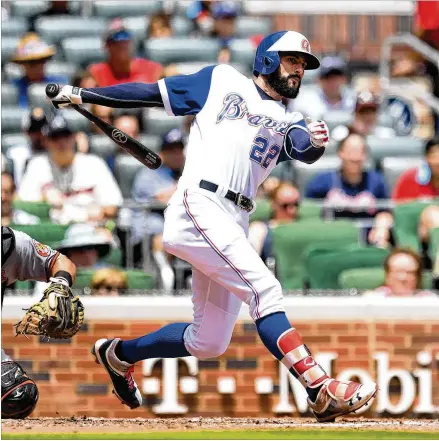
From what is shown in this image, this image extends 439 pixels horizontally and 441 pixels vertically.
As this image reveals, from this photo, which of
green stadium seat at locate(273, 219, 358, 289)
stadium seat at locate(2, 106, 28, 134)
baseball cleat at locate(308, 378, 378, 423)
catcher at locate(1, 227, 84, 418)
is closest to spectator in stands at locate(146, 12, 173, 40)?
stadium seat at locate(2, 106, 28, 134)

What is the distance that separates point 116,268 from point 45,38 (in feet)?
15.8

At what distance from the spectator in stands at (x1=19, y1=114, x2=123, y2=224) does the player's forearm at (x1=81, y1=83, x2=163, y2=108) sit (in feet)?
11.2

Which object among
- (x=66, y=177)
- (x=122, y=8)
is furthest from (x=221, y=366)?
(x=122, y=8)

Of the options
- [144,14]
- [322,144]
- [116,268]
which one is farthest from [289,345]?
[144,14]

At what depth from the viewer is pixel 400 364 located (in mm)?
8375

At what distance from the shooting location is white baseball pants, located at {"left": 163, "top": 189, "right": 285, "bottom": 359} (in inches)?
232

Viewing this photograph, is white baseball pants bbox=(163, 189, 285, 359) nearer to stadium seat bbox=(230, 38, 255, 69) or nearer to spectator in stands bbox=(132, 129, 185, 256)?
spectator in stands bbox=(132, 129, 185, 256)

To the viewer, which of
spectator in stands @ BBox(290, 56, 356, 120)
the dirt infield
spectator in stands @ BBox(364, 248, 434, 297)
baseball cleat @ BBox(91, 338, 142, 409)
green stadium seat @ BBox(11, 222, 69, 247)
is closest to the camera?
the dirt infield

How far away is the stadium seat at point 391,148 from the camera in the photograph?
1127 cm

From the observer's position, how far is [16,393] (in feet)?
19.5

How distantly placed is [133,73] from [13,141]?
147 cm

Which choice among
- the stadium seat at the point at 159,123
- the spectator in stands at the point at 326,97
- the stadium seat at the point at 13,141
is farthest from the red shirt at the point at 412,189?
the stadium seat at the point at 13,141

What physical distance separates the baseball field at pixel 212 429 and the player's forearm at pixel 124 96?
1.60 meters

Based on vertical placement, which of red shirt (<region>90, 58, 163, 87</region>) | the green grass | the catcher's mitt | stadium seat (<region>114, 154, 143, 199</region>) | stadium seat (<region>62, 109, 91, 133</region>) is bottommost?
the green grass
